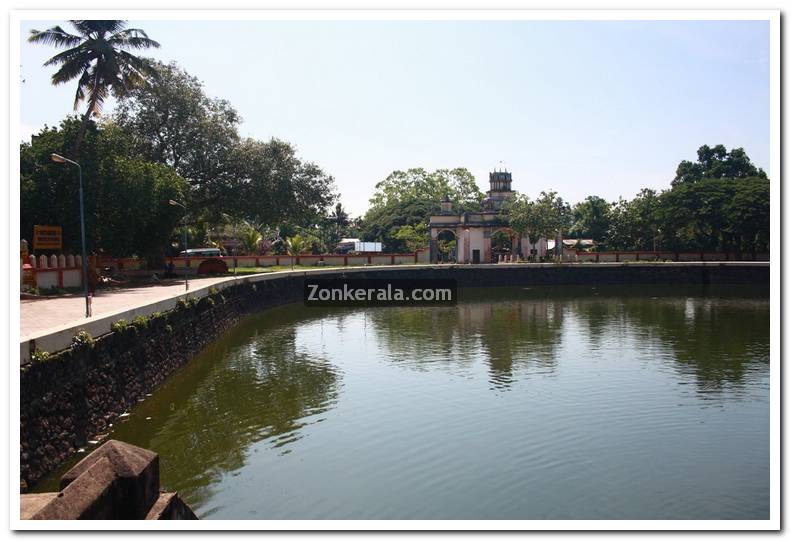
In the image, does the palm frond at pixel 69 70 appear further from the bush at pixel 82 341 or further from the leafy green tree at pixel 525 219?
the leafy green tree at pixel 525 219

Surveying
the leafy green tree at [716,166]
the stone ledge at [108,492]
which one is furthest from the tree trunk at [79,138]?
the leafy green tree at [716,166]

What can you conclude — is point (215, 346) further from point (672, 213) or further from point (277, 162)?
point (672, 213)

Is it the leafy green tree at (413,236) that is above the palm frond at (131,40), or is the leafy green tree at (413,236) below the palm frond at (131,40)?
below

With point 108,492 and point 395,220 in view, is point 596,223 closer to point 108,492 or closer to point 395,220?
point 395,220

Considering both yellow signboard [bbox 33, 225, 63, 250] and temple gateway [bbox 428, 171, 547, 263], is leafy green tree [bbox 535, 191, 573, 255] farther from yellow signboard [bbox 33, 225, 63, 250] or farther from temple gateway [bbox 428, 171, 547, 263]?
yellow signboard [bbox 33, 225, 63, 250]

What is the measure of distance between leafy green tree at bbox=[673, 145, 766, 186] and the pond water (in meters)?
68.0

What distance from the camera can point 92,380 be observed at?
1477 cm

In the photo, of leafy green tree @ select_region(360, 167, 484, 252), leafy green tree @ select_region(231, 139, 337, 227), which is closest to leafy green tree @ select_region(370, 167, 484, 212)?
leafy green tree @ select_region(360, 167, 484, 252)

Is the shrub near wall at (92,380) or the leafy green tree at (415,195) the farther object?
the leafy green tree at (415,195)

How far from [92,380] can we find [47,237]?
17368 mm

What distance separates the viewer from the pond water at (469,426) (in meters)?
11.5

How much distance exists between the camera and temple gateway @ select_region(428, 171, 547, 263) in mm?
70875

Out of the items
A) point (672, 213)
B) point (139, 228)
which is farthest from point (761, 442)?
point (672, 213)

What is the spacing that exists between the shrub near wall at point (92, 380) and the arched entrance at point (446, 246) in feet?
158
